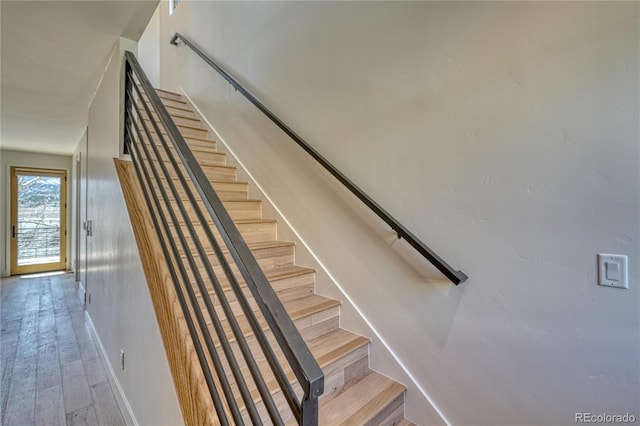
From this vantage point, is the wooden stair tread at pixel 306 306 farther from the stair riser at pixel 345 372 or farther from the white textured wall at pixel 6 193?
the white textured wall at pixel 6 193

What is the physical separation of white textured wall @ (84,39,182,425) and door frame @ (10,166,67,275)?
→ 14.3 ft

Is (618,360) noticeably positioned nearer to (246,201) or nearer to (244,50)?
(246,201)

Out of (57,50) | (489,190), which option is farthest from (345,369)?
(57,50)

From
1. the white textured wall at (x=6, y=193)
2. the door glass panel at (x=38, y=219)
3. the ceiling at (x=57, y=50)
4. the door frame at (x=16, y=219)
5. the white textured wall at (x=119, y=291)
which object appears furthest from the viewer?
the door glass panel at (x=38, y=219)

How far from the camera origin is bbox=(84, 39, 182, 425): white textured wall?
1.34m

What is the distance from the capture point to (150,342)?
1381 millimetres

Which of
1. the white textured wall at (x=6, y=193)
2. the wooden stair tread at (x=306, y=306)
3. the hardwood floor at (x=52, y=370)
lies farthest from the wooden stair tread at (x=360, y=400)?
the white textured wall at (x=6, y=193)

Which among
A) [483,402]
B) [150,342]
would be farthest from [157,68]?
[483,402]

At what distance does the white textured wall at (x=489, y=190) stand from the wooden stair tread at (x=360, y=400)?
0.09 meters

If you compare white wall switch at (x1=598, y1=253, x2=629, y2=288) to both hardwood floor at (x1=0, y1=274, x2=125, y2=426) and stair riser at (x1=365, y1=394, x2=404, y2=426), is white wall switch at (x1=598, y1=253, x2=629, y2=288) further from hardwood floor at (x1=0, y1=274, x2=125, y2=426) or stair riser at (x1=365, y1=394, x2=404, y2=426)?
hardwood floor at (x1=0, y1=274, x2=125, y2=426)

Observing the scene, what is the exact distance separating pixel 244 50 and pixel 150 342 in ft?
8.52

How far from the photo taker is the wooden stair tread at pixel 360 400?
1.36 metres

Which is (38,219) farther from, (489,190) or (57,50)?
(489,190)

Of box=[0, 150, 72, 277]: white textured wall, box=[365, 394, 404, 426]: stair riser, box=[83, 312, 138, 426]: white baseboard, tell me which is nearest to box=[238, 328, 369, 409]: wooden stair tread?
box=[365, 394, 404, 426]: stair riser
